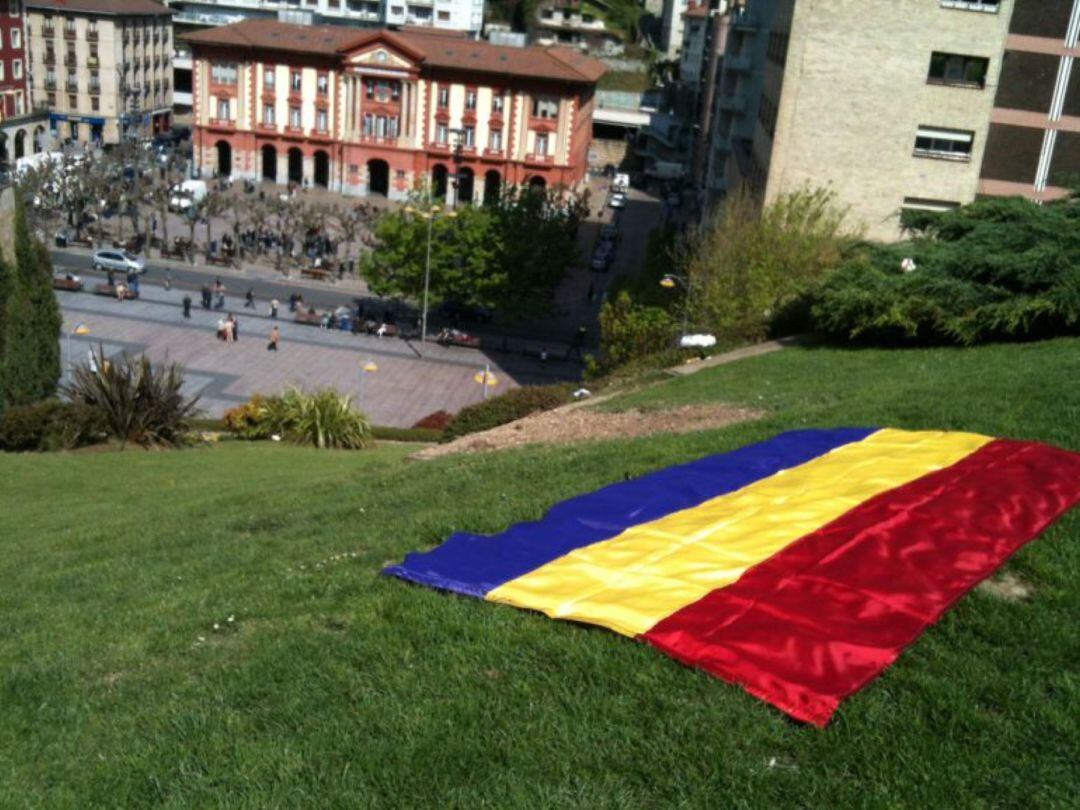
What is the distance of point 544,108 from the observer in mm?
70000

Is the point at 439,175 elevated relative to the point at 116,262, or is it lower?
elevated

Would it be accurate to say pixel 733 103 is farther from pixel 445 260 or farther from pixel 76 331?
pixel 76 331

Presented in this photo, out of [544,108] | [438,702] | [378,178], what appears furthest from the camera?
[378,178]

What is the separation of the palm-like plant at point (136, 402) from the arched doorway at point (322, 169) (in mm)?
51458

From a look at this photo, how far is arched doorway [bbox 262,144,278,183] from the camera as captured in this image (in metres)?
74.1

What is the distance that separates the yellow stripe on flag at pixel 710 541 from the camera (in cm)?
874

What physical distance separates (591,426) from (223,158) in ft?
205

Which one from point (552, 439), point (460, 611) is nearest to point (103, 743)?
point (460, 611)

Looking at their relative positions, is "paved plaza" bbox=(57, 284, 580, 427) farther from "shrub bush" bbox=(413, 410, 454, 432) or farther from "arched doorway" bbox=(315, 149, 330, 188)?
"arched doorway" bbox=(315, 149, 330, 188)

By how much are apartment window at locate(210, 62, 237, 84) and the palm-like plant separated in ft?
171

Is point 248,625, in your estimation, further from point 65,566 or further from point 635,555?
point 65,566

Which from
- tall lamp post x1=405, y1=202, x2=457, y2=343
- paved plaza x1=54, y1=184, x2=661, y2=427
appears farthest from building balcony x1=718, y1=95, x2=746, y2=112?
tall lamp post x1=405, y1=202, x2=457, y2=343

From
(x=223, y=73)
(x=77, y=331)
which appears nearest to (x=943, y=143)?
(x=77, y=331)

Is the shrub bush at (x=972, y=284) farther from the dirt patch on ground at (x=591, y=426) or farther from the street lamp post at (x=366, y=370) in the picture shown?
the street lamp post at (x=366, y=370)
